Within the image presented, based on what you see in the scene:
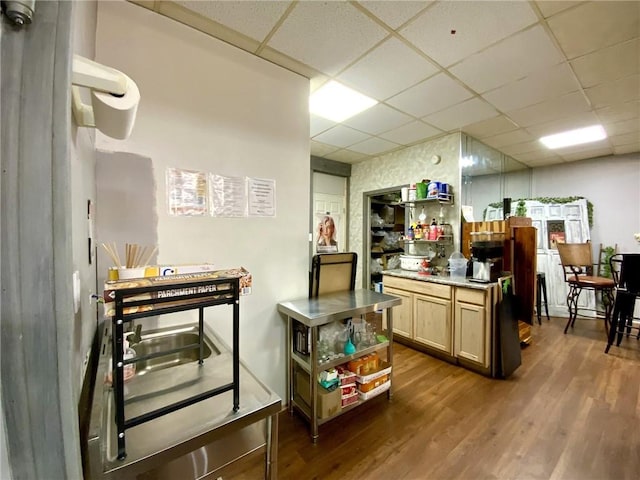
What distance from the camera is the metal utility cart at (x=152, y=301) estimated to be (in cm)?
70

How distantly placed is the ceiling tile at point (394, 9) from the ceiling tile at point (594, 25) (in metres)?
0.85

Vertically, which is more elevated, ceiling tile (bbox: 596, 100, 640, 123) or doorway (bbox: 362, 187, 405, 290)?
ceiling tile (bbox: 596, 100, 640, 123)

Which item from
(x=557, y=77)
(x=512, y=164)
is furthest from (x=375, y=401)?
Answer: (x=512, y=164)

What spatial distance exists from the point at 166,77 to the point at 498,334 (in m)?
3.31

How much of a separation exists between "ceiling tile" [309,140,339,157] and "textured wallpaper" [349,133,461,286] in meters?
0.78

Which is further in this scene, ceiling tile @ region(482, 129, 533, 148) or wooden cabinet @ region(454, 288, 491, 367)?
ceiling tile @ region(482, 129, 533, 148)

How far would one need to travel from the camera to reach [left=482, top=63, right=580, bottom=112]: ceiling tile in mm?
2160

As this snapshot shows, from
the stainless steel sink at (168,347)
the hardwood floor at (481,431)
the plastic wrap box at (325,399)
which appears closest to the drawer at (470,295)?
the hardwood floor at (481,431)

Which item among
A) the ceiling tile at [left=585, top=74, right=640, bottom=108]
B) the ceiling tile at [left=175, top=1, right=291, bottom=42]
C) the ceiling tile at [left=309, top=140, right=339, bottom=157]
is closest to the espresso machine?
the ceiling tile at [left=585, top=74, right=640, bottom=108]

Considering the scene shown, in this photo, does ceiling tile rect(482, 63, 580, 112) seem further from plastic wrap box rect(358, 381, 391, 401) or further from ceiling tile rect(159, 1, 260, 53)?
plastic wrap box rect(358, 381, 391, 401)

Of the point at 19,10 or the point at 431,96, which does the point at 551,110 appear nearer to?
the point at 431,96

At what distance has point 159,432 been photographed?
82 cm

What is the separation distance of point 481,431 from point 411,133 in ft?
10.0

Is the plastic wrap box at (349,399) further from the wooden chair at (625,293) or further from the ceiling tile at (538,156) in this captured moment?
the ceiling tile at (538,156)
